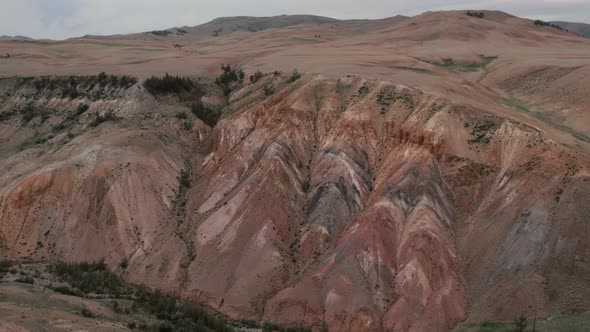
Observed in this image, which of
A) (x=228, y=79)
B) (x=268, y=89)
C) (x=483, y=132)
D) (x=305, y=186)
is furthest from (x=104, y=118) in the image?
(x=483, y=132)

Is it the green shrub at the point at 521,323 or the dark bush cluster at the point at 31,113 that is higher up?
the dark bush cluster at the point at 31,113

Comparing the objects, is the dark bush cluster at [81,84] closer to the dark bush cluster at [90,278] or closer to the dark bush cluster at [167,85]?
the dark bush cluster at [167,85]

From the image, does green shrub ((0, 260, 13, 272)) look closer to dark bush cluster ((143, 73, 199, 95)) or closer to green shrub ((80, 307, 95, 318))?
green shrub ((80, 307, 95, 318))

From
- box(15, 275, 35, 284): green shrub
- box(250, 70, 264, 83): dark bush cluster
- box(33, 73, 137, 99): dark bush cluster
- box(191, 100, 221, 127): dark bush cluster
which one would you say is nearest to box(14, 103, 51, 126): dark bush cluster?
box(33, 73, 137, 99): dark bush cluster

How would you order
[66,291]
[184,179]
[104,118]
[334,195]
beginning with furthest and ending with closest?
[104,118]
[184,179]
[334,195]
[66,291]

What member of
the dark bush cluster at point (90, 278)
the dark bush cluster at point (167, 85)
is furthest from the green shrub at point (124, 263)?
the dark bush cluster at point (167, 85)

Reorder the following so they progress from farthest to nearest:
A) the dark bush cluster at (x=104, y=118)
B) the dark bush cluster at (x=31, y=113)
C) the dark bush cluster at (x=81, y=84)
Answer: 1. the dark bush cluster at (x=81, y=84)
2. the dark bush cluster at (x=31, y=113)
3. the dark bush cluster at (x=104, y=118)

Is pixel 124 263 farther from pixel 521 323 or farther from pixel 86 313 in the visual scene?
pixel 521 323
